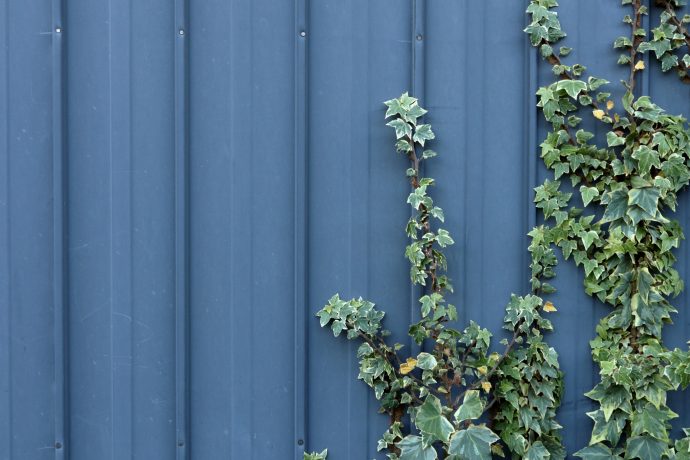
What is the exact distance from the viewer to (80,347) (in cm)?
230

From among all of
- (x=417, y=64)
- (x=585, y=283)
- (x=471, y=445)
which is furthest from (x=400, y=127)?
(x=471, y=445)

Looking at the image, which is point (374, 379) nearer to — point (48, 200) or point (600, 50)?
point (48, 200)

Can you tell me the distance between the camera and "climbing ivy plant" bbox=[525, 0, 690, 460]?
2.31 meters

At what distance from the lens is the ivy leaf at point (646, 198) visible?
2.30 meters

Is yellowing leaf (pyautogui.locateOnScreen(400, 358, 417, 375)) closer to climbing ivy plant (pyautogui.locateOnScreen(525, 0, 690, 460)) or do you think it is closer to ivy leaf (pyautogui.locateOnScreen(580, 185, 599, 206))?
climbing ivy plant (pyautogui.locateOnScreen(525, 0, 690, 460))

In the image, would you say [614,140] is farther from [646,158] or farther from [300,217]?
[300,217]

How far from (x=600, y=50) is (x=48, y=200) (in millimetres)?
1935

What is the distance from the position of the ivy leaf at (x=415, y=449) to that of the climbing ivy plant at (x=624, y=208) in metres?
0.54

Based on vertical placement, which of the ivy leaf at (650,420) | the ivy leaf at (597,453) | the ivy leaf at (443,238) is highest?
the ivy leaf at (443,238)

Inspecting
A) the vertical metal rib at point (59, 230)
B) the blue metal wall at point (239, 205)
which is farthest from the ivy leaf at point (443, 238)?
the vertical metal rib at point (59, 230)

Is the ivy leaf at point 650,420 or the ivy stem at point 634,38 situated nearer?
the ivy leaf at point 650,420

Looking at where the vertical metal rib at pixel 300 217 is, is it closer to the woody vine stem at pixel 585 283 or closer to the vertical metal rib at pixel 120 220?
the woody vine stem at pixel 585 283

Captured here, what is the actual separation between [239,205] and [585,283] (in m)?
1.21

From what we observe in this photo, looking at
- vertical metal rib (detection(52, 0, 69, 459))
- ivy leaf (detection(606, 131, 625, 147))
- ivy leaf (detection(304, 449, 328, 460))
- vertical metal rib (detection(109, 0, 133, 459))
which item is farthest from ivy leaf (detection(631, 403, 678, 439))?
vertical metal rib (detection(52, 0, 69, 459))
